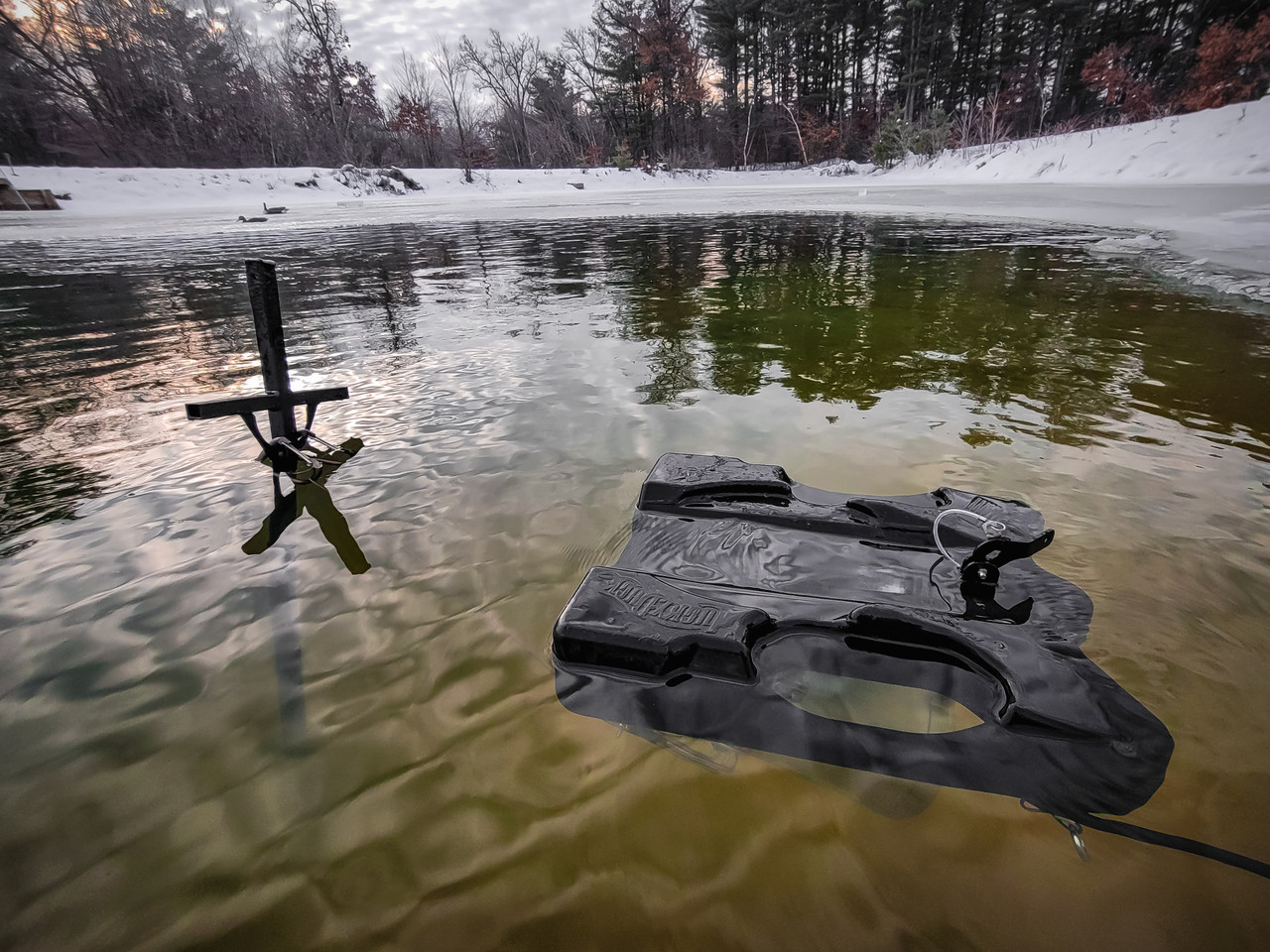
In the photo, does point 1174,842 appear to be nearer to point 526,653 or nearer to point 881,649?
point 881,649

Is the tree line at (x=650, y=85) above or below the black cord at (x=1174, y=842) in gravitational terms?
above

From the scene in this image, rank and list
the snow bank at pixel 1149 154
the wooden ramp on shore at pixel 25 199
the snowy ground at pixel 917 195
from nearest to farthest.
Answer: the snowy ground at pixel 917 195 < the snow bank at pixel 1149 154 < the wooden ramp on shore at pixel 25 199

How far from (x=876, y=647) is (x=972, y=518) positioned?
25.3 inches

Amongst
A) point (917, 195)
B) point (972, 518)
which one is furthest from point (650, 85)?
point (972, 518)

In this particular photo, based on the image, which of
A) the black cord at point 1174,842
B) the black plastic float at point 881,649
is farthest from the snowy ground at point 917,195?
the black cord at point 1174,842

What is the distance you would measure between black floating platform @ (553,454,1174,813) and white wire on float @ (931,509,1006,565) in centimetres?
1

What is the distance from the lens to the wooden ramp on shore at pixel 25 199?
20828 millimetres

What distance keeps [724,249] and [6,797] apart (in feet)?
32.1

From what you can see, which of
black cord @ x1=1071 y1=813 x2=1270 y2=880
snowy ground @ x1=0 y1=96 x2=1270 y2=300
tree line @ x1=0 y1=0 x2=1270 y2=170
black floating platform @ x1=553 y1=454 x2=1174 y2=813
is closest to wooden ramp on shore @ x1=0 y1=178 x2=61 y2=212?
snowy ground @ x1=0 y1=96 x2=1270 y2=300

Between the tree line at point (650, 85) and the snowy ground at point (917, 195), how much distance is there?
3692 millimetres

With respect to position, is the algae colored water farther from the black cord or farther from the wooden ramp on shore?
the wooden ramp on shore

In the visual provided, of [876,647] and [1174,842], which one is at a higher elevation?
[876,647]

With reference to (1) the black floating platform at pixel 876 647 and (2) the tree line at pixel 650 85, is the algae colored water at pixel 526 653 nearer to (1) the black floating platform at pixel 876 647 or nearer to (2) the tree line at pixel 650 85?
(1) the black floating platform at pixel 876 647

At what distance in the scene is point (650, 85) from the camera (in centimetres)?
3791
